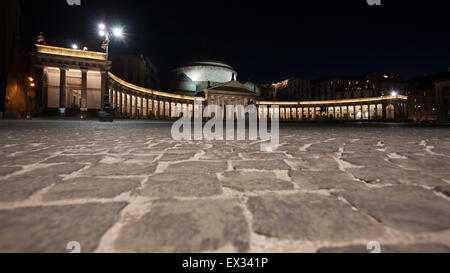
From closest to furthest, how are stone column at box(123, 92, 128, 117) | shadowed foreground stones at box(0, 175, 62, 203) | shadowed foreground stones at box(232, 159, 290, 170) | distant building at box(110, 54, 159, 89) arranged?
shadowed foreground stones at box(0, 175, 62, 203) → shadowed foreground stones at box(232, 159, 290, 170) → stone column at box(123, 92, 128, 117) → distant building at box(110, 54, 159, 89)

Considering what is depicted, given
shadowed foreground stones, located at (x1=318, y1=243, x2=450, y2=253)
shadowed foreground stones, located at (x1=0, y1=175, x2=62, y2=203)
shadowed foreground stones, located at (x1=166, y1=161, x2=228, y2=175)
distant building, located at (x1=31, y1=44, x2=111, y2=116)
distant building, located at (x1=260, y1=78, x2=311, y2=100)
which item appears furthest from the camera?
distant building, located at (x1=260, y1=78, x2=311, y2=100)

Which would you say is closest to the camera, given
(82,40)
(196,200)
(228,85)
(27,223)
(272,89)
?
(27,223)

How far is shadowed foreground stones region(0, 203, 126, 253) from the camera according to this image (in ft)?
3.50

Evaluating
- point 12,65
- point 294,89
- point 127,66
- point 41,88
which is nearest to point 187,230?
point 41,88

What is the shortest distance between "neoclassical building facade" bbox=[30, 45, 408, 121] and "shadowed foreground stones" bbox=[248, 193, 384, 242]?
17.1 m

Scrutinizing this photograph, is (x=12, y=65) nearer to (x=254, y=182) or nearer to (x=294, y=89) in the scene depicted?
(x=254, y=182)

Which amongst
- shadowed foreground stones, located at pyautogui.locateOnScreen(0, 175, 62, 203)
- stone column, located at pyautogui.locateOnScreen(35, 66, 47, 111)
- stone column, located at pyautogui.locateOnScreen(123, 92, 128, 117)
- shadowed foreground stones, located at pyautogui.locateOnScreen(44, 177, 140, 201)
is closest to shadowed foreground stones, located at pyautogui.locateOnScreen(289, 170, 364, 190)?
shadowed foreground stones, located at pyautogui.locateOnScreen(44, 177, 140, 201)

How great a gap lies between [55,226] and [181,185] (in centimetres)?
96

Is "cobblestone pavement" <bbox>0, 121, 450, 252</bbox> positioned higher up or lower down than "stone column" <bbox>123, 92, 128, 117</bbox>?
lower down

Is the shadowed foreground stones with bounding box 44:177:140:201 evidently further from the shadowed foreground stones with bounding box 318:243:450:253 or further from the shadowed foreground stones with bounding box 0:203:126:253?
the shadowed foreground stones with bounding box 318:243:450:253
